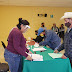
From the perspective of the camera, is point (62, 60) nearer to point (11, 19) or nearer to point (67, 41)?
point (67, 41)

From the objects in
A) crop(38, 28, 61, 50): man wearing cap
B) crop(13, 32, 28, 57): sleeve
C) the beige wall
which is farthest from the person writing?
the beige wall

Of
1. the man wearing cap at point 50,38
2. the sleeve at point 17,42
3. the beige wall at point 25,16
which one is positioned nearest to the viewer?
the sleeve at point 17,42

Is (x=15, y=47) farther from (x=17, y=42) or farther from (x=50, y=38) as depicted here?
(x=50, y=38)

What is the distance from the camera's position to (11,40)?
1.62m

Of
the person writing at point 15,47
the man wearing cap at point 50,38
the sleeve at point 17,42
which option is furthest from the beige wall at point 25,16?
the sleeve at point 17,42

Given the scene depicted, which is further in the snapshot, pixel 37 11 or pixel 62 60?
pixel 37 11

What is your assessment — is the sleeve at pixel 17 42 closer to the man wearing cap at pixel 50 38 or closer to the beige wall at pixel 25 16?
the man wearing cap at pixel 50 38

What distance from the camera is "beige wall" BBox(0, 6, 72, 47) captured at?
650cm

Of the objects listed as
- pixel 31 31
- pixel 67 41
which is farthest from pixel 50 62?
pixel 31 31

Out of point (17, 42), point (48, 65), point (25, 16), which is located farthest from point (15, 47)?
point (25, 16)

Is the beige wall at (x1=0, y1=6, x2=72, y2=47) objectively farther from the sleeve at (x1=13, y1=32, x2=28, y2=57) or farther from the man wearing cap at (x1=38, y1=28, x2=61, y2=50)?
the sleeve at (x1=13, y1=32, x2=28, y2=57)

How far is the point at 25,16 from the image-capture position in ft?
21.9

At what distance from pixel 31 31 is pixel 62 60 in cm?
529

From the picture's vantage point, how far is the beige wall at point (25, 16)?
6496 millimetres
